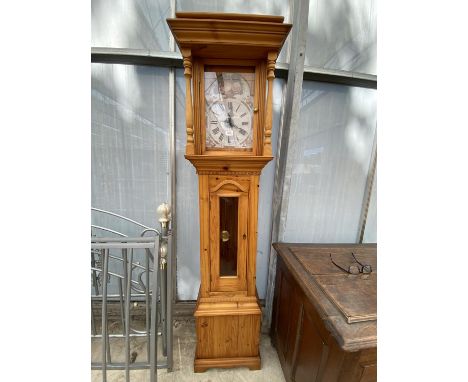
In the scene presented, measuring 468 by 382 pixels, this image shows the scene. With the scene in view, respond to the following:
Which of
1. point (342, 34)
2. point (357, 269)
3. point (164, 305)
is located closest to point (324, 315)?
point (357, 269)

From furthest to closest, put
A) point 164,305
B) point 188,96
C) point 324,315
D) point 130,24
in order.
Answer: point 130,24 < point 164,305 < point 188,96 < point 324,315

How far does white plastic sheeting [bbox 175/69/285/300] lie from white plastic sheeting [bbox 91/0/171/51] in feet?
0.92

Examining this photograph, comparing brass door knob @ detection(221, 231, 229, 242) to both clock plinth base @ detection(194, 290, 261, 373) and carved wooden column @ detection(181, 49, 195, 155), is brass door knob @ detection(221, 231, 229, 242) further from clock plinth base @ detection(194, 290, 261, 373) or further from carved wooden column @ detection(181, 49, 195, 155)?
carved wooden column @ detection(181, 49, 195, 155)

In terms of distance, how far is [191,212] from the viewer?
5.76ft

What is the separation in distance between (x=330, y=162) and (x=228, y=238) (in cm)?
106

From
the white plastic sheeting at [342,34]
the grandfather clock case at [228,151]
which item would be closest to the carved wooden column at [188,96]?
the grandfather clock case at [228,151]

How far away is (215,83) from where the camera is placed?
1.21 meters

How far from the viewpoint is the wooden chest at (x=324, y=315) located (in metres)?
0.83

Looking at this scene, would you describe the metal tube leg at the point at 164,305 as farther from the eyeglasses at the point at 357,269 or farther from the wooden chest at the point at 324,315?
the eyeglasses at the point at 357,269

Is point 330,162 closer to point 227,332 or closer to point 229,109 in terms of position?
point 229,109

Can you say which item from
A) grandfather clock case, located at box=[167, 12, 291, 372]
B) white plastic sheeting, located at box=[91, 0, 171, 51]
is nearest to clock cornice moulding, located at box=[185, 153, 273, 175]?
grandfather clock case, located at box=[167, 12, 291, 372]

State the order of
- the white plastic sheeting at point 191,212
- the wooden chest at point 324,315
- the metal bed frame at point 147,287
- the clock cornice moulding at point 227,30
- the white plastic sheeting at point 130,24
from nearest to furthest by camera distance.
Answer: the wooden chest at point 324,315 → the clock cornice moulding at point 227,30 → the metal bed frame at point 147,287 → the white plastic sheeting at point 130,24 → the white plastic sheeting at point 191,212

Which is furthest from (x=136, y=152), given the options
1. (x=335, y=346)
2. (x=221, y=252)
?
(x=335, y=346)

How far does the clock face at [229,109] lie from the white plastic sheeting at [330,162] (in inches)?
23.2
